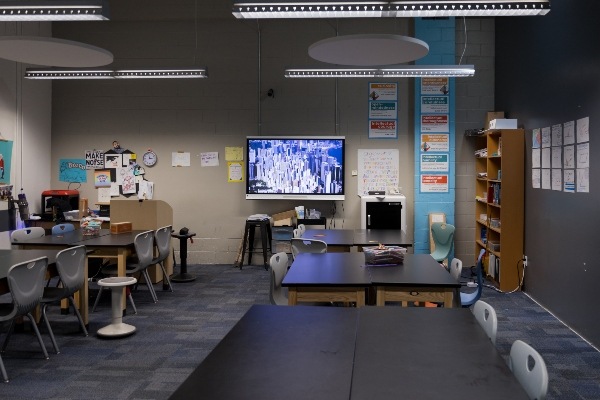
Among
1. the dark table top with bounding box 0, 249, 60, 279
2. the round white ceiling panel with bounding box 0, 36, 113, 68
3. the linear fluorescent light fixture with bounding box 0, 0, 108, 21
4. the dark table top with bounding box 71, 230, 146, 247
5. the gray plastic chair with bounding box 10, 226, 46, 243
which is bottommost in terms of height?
the dark table top with bounding box 0, 249, 60, 279

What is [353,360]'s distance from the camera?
6.85 ft

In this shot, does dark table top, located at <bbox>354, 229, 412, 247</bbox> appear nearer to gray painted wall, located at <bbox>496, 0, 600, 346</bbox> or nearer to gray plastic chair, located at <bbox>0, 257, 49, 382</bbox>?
gray painted wall, located at <bbox>496, 0, 600, 346</bbox>

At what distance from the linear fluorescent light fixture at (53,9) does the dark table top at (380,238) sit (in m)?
3.11

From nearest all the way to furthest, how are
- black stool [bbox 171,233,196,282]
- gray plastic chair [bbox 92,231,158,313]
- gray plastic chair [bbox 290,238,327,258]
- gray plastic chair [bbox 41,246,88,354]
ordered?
gray plastic chair [bbox 41,246,88,354]
gray plastic chair [bbox 290,238,327,258]
gray plastic chair [bbox 92,231,158,313]
black stool [bbox 171,233,196,282]

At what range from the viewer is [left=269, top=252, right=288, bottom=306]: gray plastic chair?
14.0ft

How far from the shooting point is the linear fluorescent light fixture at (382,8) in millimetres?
4129

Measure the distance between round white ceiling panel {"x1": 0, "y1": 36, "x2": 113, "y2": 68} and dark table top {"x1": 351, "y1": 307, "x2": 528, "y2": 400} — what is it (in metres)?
3.61

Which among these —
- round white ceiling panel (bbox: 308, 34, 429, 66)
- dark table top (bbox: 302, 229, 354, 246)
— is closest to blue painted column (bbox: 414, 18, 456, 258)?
dark table top (bbox: 302, 229, 354, 246)

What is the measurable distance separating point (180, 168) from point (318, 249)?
14.1 feet

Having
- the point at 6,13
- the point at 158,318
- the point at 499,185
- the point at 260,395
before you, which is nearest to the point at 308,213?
the point at 499,185

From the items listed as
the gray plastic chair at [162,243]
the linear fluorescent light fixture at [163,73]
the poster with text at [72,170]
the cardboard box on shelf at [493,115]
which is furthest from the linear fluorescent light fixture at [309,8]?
the poster with text at [72,170]

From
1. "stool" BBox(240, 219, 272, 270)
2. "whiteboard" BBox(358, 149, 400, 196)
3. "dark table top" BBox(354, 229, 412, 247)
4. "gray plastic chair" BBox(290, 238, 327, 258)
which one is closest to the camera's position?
"gray plastic chair" BBox(290, 238, 327, 258)

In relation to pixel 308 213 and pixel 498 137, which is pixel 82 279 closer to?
pixel 308 213

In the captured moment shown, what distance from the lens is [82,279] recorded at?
189 inches
